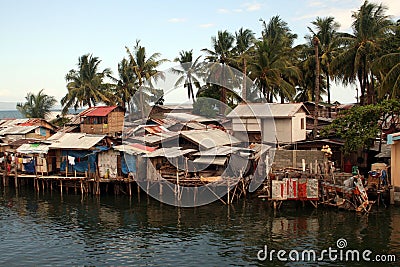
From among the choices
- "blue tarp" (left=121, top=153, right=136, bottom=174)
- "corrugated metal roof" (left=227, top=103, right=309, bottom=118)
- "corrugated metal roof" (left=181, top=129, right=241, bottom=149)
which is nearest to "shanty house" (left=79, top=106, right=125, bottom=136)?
"corrugated metal roof" (left=181, top=129, right=241, bottom=149)

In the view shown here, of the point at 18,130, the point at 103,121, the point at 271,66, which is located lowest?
the point at 18,130

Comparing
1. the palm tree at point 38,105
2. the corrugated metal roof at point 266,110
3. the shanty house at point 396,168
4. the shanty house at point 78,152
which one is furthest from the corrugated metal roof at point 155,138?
the palm tree at point 38,105

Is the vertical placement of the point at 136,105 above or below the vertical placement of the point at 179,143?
above

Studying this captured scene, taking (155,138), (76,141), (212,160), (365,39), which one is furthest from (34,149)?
(365,39)

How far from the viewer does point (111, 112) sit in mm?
42531

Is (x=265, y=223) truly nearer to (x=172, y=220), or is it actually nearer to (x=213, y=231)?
(x=213, y=231)

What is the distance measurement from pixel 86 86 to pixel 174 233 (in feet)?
100

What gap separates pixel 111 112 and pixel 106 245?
2344 cm

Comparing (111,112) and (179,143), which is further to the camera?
(111,112)

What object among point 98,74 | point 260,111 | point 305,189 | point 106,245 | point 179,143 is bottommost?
point 106,245

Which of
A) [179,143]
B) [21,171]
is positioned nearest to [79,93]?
[21,171]

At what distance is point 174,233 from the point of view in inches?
866

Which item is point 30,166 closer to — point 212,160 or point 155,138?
point 155,138

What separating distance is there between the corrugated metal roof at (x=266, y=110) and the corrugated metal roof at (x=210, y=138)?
221 centimetres
